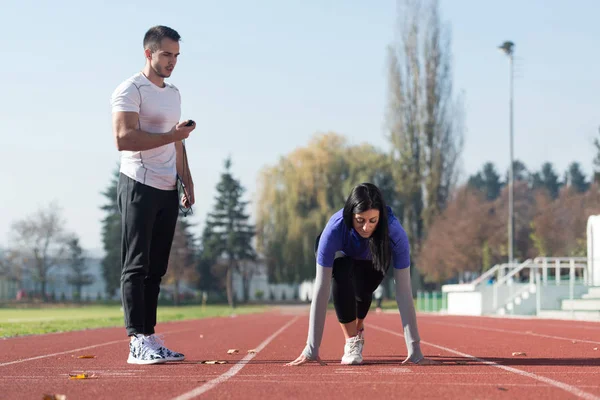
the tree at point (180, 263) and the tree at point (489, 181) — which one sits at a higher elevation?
the tree at point (489, 181)

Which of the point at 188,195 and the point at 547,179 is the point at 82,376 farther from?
the point at 547,179

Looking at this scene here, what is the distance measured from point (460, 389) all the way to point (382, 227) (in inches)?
67.8

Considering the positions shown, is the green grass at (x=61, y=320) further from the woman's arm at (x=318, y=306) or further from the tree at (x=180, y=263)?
the tree at (x=180, y=263)

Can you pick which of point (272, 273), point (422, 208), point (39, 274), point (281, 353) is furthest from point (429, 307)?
point (39, 274)

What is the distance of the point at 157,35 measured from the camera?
23.8 feet

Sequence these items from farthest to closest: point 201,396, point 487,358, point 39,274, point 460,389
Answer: point 39,274
point 487,358
point 460,389
point 201,396

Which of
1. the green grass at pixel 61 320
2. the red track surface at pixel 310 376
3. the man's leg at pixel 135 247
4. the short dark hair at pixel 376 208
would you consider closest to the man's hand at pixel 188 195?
the man's leg at pixel 135 247

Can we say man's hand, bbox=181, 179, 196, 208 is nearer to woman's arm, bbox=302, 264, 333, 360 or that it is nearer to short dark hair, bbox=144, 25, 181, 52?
short dark hair, bbox=144, 25, 181, 52

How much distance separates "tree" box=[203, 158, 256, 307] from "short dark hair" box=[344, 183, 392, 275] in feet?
244

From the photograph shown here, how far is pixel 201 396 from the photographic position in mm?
5039

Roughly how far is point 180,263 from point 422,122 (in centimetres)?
3159

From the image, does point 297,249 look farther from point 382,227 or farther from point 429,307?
point 382,227

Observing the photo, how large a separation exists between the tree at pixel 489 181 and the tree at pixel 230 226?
69.7m

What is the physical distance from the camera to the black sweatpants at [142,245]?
723 cm
